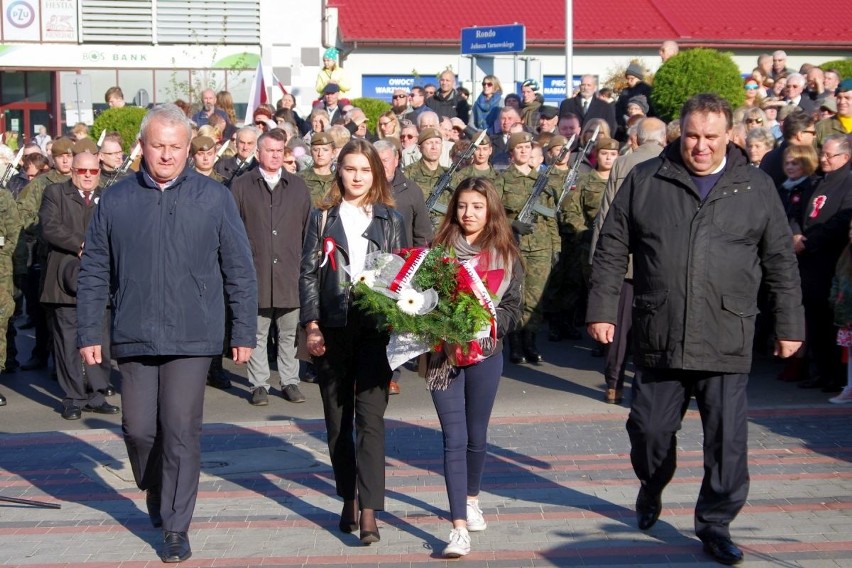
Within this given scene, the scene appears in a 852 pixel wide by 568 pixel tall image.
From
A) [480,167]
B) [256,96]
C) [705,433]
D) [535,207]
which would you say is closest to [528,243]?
[535,207]

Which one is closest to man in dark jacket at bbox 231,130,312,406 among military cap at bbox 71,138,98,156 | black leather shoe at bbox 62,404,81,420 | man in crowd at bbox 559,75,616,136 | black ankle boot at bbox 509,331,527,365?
military cap at bbox 71,138,98,156

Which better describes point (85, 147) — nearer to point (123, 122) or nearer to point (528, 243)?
point (528, 243)

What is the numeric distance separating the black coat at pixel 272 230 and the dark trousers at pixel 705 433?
4.54m

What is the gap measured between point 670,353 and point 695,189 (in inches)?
30.3

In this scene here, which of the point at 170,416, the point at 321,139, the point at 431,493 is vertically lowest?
the point at 431,493

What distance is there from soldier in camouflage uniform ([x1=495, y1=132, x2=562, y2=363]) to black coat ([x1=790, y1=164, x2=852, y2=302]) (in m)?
2.29

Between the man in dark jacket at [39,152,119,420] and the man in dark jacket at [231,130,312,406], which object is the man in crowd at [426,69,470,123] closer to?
the man in dark jacket at [231,130,312,406]

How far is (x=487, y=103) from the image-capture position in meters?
18.1

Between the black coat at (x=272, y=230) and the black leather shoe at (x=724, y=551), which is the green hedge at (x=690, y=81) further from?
the black leather shoe at (x=724, y=551)

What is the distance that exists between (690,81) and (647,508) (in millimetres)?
10140

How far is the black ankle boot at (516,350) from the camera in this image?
11.7 meters

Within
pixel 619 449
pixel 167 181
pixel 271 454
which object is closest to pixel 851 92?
pixel 619 449

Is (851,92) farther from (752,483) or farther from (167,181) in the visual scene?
(167,181)

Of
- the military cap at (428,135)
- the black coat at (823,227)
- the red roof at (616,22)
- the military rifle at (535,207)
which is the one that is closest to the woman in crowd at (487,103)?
the military cap at (428,135)
